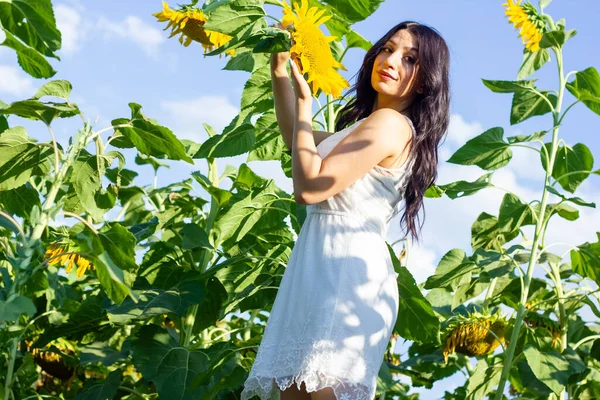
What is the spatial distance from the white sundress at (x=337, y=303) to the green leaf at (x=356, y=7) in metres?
0.91

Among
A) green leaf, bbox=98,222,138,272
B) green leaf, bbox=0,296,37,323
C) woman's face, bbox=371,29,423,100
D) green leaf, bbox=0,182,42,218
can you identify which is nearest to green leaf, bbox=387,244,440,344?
woman's face, bbox=371,29,423,100

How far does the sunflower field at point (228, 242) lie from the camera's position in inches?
83.6

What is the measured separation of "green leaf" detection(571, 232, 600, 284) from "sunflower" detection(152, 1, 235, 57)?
1461 millimetres

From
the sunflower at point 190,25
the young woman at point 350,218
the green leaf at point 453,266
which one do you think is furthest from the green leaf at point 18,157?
the green leaf at point 453,266

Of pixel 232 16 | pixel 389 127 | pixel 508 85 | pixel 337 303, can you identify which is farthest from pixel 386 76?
pixel 508 85

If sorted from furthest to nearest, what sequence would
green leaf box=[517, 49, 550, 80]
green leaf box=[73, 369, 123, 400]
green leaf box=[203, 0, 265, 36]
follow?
green leaf box=[517, 49, 550, 80] < green leaf box=[73, 369, 123, 400] < green leaf box=[203, 0, 265, 36]

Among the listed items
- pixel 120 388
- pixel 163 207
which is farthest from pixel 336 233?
pixel 163 207

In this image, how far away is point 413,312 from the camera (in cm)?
263

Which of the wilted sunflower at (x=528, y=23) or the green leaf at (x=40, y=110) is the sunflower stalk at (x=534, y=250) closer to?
the wilted sunflower at (x=528, y=23)

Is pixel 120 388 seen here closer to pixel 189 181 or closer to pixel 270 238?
pixel 270 238

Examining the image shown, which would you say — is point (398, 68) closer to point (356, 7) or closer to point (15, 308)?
point (356, 7)

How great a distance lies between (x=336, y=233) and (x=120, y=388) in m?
1.45

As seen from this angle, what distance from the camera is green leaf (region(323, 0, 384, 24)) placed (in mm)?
2725

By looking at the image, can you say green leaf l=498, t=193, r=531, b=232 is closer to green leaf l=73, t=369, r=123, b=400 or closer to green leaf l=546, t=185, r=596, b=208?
green leaf l=546, t=185, r=596, b=208
